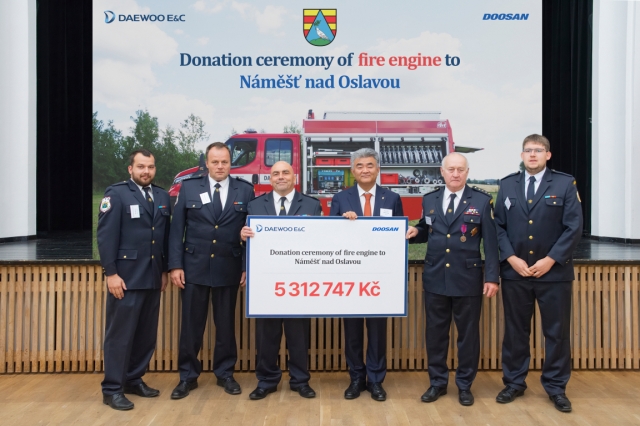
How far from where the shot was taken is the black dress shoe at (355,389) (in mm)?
3357

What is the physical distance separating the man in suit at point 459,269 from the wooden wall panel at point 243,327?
0.66 meters

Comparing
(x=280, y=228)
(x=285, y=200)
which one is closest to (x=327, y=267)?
(x=280, y=228)

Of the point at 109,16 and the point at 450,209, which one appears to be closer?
the point at 450,209

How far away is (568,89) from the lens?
27.2 feet

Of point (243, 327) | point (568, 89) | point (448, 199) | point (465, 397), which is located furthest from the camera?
point (568, 89)

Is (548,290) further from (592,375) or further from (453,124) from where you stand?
(453,124)

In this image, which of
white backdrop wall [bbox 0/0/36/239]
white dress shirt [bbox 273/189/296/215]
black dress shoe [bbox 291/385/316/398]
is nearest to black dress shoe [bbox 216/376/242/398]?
black dress shoe [bbox 291/385/316/398]

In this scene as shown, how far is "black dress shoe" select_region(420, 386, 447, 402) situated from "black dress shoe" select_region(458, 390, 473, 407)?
0.13 m

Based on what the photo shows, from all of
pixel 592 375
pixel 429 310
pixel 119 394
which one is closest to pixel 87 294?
pixel 119 394

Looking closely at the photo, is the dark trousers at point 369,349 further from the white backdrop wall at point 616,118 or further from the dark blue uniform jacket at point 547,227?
the white backdrop wall at point 616,118

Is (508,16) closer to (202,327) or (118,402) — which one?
(202,327)

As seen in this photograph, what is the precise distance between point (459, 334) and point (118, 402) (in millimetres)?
2089

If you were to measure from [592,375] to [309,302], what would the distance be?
2185 mm

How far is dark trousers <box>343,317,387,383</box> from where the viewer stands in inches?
134
